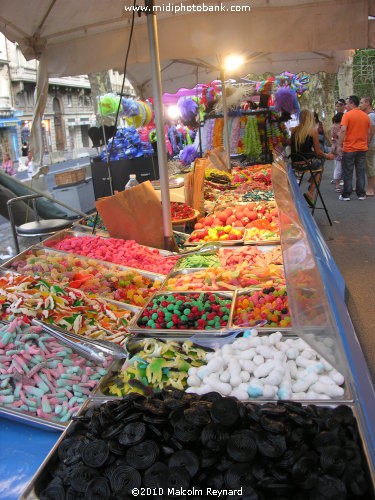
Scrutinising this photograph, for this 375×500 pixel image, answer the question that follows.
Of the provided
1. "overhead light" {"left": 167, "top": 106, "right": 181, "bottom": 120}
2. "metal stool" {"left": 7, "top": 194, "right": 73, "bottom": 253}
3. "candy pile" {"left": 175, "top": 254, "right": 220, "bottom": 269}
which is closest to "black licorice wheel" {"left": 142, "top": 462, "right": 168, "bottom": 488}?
"candy pile" {"left": 175, "top": 254, "right": 220, "bottom": 269}

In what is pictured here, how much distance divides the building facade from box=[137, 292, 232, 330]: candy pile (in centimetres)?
2574

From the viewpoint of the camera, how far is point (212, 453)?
1.43 meters

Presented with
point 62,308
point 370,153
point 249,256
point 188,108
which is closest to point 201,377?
point 62,308

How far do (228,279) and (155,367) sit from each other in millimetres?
1198

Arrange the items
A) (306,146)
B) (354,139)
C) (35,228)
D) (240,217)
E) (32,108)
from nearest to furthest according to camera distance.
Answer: (35,228) → (240,217) → (306,146) → (354,139) → (32,108)

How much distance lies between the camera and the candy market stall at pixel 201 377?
1.36m

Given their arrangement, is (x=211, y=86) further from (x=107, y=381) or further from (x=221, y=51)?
(x=107, y=381)

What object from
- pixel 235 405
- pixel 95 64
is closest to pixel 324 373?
pixel 235 405

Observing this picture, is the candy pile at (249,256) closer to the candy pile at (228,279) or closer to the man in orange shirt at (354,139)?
the candy pile at (228,279)

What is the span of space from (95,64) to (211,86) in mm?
8074

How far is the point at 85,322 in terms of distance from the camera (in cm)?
263

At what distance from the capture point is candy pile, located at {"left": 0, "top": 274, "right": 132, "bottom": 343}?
254 centimetres

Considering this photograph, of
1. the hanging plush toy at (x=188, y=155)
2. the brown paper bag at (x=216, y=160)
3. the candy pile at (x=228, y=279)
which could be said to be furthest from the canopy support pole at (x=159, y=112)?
the hanging plush toy at (x=188, y=155)

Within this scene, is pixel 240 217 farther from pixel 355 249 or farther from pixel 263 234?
pixel 355 249
